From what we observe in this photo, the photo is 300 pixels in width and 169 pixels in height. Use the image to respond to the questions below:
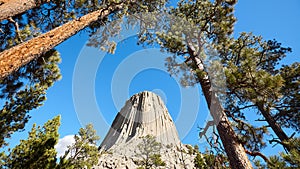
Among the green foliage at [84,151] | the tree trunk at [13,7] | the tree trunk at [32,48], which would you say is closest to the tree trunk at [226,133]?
the tree trunk at [32,48]

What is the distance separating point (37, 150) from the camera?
30.1ft

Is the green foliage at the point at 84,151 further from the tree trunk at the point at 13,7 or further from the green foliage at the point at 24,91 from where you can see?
the tree trunk at the point at 13,7

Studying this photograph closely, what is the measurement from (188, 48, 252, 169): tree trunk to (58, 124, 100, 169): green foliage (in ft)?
54.5

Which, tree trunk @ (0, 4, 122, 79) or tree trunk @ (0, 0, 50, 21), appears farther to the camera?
tree trunk @ (0, 0, 50, 21)

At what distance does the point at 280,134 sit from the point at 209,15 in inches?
197

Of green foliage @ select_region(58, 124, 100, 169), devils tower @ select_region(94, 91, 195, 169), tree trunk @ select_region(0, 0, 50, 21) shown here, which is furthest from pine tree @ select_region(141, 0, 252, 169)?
devils tower @ select_region(94, 91, 195, 169)

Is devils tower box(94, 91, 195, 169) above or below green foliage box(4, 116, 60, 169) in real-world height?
above

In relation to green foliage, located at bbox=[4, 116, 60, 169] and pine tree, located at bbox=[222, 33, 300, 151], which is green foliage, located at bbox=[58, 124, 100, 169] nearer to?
green foliage, located at bbox=[4, 116, 60, 169]

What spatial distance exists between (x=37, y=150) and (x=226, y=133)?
9.42 meters

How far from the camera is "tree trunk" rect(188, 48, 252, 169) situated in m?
3.71

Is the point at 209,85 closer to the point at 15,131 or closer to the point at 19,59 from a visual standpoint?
the point at 19,59

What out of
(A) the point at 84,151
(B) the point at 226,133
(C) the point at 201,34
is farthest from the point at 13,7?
(A) the point at 84,151

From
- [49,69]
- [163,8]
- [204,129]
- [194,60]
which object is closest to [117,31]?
[163,8]

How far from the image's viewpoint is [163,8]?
297 inches
